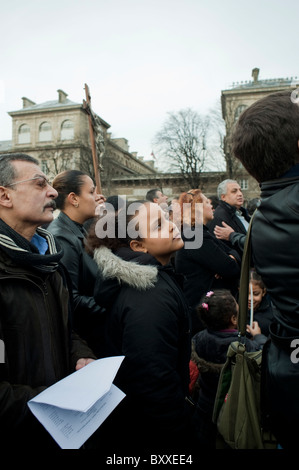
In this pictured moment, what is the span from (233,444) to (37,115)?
58.2m

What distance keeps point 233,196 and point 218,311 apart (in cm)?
264

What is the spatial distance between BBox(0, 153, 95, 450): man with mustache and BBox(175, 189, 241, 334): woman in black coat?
1.64 m

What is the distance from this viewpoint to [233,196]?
4.80 m

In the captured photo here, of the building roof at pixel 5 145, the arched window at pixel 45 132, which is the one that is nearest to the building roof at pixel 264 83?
the arched window at pixel 45 132

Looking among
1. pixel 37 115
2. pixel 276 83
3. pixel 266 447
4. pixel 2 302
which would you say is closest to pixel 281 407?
pixel 266 447

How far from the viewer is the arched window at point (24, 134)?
52844 millimetres

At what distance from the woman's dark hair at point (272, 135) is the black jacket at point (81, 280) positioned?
5.53 ft

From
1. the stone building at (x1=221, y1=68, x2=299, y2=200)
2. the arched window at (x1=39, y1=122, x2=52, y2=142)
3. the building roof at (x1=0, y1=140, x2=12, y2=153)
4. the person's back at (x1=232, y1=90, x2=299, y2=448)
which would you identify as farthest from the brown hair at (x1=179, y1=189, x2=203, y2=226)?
the building roof at (x1=0, y1=140, x2=12, y2=153)

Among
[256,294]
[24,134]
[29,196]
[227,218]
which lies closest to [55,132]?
[24,134]

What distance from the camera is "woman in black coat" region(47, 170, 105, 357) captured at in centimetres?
264

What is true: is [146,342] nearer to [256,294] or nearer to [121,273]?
[121,273]

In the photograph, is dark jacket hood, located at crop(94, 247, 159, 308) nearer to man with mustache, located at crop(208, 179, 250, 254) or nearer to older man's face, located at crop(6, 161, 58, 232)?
older man's face, located at crop(6, 161, 58, 232)
